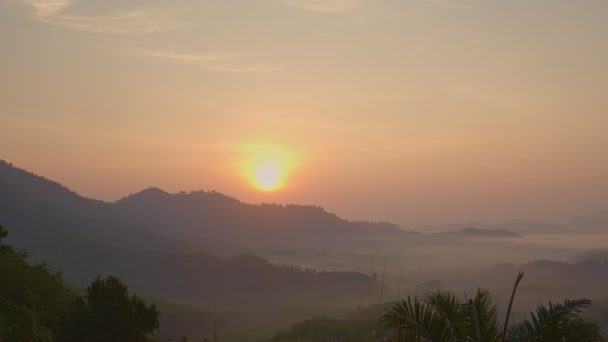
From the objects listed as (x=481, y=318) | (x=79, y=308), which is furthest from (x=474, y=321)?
(x=79, y=308)

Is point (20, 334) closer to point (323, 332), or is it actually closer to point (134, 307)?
point (134, 307)

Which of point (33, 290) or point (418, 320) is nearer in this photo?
point (418, 320)

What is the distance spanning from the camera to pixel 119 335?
44.0m

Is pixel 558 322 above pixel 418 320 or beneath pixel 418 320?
above

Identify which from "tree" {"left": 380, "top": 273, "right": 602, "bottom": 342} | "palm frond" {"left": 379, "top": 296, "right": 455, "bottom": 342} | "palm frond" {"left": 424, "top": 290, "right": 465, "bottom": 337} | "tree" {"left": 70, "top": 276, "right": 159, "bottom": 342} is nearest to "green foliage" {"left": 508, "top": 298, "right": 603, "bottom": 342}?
"tree" {"left": 380, "top": 273, "right": 602, "bottom": 342}

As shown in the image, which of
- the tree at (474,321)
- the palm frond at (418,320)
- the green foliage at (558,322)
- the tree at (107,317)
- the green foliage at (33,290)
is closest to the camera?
the green foliage at (558,322)

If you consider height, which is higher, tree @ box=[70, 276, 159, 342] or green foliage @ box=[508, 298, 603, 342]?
green foliage @ box=[508, 298, 603, 342]

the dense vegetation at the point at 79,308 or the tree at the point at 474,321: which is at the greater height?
the tree at the point at 474,321

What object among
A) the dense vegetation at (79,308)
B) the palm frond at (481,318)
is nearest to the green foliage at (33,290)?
the dense vegetation at (79,308)

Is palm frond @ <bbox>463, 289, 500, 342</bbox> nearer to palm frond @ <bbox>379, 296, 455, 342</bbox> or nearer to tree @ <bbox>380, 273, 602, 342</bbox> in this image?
tree @ <bbox>380, 273, 602, 342</bbox>

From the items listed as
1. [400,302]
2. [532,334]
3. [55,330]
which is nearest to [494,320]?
[532,334]

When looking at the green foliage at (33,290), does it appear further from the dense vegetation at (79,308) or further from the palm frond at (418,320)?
the palm frond at (418,320)

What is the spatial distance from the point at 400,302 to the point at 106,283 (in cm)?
3906

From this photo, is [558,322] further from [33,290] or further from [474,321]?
[33,290]
